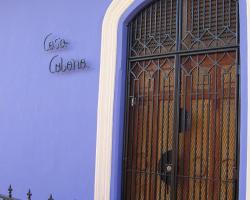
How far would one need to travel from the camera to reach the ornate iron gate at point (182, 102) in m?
4.92

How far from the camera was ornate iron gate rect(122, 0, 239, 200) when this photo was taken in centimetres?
492

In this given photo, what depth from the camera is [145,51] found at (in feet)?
18.6

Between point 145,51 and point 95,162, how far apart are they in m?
1.56

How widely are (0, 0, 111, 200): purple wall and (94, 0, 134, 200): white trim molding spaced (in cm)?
11

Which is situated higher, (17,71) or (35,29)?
(35,29)

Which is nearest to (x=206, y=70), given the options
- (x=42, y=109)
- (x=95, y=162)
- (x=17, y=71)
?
(x=95, y=162)

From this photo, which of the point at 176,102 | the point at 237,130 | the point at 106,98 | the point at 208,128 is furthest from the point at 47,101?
the point at 237,130

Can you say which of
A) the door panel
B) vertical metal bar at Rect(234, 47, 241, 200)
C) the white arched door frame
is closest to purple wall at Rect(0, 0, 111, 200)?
the white arched door frame

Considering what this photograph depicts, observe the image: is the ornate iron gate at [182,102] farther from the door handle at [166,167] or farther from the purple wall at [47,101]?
the purple wall at [47,101]

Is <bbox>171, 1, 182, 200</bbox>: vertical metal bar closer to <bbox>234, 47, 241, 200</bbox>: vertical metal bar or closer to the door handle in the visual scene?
the door handle

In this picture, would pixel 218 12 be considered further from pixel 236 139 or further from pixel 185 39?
pixel 236 139

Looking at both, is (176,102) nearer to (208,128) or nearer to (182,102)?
(182,102)

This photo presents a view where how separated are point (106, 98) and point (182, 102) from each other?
40.2 inches

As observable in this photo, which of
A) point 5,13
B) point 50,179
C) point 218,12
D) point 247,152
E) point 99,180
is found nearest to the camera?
point 247,152
